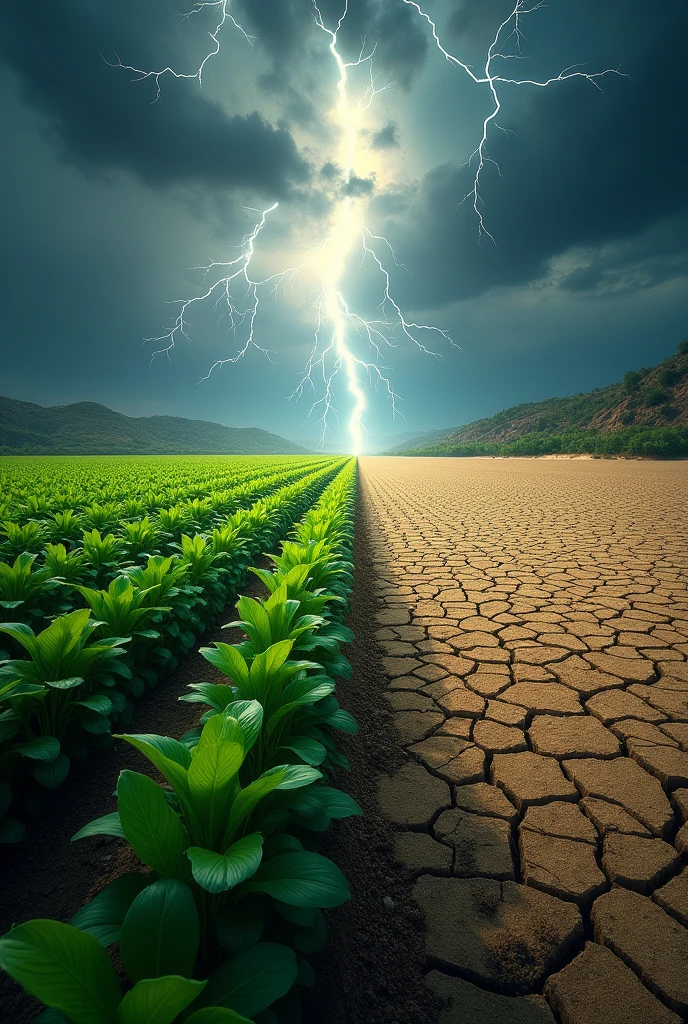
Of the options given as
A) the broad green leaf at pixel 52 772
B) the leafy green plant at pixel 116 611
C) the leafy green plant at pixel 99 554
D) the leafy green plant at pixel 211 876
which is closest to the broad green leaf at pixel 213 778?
the leafy green plant at pixel 211 876

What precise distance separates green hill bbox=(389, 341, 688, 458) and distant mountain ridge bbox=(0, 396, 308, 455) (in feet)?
231

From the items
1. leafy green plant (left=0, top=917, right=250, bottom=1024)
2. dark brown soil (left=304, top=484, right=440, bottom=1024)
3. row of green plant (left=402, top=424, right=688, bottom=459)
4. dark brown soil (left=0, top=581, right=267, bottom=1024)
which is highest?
row of green plant (left=402, top=424, right=688, bottom=459)

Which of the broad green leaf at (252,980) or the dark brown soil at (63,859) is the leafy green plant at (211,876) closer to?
the broad green leaf at (252,980)

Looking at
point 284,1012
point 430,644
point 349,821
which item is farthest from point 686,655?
Result: point 284,1012

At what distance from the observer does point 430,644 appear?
3.44 meters

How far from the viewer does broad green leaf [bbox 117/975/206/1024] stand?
0.62 metres

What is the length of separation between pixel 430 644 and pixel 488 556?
9.45ft

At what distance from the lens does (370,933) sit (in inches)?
51.2

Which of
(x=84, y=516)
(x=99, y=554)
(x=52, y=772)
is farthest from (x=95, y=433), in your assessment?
(x=52, y=772)

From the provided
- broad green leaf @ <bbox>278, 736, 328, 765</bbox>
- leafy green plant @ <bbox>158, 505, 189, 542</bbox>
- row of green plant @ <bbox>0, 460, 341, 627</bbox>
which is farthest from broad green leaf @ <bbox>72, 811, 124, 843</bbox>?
leafy green plant @ <bbox>158, 505, 189, 542</bbox>

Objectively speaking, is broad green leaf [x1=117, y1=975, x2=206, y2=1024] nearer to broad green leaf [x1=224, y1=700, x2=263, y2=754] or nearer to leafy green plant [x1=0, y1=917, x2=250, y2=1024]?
leafy green plant [x1=0, y1=917, x2=250, y2=1024]

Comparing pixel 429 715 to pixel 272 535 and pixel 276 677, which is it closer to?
pixel 276 677

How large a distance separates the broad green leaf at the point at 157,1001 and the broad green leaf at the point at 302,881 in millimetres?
293

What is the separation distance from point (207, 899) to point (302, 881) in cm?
24
